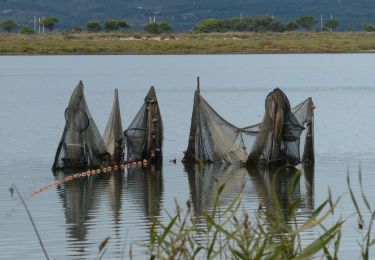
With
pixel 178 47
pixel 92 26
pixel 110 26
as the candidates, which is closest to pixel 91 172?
pixel 178 47

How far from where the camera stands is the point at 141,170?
24.3m

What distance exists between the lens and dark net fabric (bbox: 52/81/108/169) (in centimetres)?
2297

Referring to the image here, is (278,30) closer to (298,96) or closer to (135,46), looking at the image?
(135,46)

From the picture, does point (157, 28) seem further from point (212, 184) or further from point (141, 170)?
point (212, 184)

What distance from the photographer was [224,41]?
421ft

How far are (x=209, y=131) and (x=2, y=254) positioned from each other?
939 centimetres

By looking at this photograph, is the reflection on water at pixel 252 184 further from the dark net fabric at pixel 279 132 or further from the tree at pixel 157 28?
the tree at pixel 157 28

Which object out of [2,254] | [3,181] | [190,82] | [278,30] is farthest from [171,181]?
[278,30]

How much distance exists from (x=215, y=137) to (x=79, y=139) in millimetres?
2729

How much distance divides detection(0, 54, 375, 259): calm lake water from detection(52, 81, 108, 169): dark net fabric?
50cm

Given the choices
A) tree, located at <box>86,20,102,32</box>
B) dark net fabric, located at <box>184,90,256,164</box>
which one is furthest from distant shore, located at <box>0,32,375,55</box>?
dark net fabric, located at <box>184,90,256,164</box>

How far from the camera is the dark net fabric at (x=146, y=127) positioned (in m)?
23.8

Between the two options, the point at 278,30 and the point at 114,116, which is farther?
the point at 278,30

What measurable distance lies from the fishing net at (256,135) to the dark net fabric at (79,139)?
200cm
